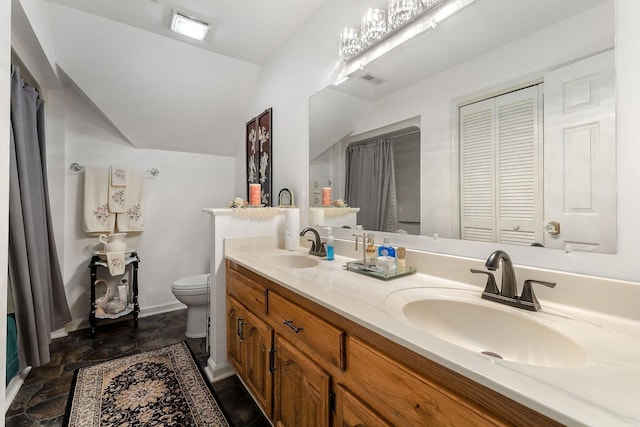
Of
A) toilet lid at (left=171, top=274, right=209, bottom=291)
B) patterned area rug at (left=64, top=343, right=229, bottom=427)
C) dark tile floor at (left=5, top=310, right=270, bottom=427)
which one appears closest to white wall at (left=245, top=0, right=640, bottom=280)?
toilet lid at (left=171, top=274, right=209, bottom=291)

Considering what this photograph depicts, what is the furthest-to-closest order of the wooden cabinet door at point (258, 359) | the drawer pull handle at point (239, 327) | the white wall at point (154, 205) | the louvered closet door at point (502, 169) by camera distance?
the white wall at point (154, 205)
the drawer pull handle at point (239, 327)
the wooden cabinet door at point (258, 359)
the louvered closet door at point (502, 169)

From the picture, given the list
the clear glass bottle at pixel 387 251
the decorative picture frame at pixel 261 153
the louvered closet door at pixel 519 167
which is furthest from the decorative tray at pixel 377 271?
the decorative picture frame at pixel 261 153

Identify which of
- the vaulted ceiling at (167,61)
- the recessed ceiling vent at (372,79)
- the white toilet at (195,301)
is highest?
the vaulted ceiling at (167,61)

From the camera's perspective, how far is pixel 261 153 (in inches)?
103

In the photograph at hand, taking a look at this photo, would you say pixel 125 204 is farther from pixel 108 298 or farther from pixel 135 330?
pixel 135 330

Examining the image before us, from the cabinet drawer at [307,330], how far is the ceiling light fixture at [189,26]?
81.1 inches

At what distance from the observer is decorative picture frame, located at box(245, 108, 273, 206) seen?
8.13 feet

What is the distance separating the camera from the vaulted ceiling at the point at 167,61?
194 cm

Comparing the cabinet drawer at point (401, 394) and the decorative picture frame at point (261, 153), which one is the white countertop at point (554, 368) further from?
the decorative picture frame at point (261, 153)

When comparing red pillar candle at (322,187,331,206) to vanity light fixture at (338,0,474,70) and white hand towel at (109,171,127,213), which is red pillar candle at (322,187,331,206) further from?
white hand towel at (109,171,127,213)

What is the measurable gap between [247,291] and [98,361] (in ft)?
4.88

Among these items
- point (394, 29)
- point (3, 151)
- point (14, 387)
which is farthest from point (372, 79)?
point (14, 387)

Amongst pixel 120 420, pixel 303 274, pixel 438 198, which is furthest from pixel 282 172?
pixel 120 420

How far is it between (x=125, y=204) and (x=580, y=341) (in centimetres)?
328
